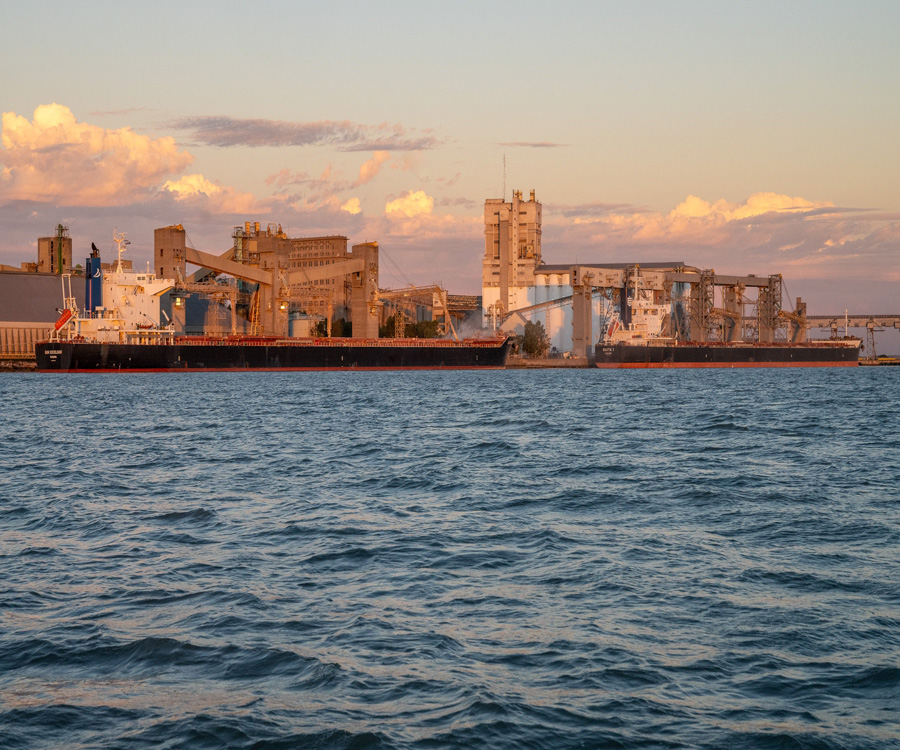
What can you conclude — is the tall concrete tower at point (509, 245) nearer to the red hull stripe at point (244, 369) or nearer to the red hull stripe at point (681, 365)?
the red hull stripe at point (681, 365)

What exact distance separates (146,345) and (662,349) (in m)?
60.4

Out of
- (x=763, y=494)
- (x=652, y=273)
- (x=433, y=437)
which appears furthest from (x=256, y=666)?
(x=652, y=273)

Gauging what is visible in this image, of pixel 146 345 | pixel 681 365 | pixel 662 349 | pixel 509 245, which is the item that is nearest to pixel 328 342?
pixel 146 345

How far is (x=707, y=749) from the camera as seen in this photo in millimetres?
6348

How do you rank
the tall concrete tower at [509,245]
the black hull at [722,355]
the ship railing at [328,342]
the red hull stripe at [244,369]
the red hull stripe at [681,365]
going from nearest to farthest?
1. the red hull stripe at [244,369]
2. the ship railing at [328,342]
3. the black hull at [722,355]
4. the red hull stripe at [681,365]
5. the tall concrete tower at [509,245]

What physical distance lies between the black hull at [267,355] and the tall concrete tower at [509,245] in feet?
146

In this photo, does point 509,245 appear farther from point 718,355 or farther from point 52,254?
point 52,254

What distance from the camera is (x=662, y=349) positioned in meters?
115

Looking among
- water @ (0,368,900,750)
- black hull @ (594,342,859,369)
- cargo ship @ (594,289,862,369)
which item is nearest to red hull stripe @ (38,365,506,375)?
black hull @ (594,342,859,369)

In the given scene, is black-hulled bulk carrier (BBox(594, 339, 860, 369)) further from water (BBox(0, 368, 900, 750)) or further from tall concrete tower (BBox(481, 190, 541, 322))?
water (BBox(0, 368, 900, 750))

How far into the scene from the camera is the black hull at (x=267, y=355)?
79062 millimetres

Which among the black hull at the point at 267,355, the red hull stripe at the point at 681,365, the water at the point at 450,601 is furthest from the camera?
the red hull stripe at the point at 681,365

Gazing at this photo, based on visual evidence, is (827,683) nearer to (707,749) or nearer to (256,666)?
(707,749)

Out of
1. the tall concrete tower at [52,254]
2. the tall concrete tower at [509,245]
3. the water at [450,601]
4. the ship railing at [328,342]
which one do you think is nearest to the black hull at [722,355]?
the ship railing at [328,342]
